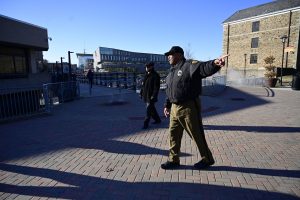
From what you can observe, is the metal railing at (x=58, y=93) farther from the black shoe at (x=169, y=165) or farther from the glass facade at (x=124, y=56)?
the glass facade at (x=124, y=56)

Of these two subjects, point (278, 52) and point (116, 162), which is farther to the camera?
point (278, 52)

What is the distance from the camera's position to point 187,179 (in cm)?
372

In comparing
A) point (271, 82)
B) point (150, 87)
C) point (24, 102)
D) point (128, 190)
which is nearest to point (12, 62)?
point (24, 102)

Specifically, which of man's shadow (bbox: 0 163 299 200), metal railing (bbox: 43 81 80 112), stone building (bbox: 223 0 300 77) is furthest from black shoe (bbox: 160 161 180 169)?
stone building (bbox: 223 0 300 77)

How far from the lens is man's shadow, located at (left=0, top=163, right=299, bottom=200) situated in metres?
3.24

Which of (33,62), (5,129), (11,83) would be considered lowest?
(5,129)

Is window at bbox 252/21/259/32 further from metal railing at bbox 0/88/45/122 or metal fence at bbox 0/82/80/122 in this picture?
metal railing at bbox 0/88/45/122

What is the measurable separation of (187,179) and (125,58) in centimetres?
6637

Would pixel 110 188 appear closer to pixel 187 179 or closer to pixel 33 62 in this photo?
pixel 187 179

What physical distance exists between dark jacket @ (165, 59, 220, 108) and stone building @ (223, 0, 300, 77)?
1334 inches

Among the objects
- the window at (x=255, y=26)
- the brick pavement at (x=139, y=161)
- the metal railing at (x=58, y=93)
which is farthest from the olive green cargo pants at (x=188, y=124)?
the window at (x=255, y=26)

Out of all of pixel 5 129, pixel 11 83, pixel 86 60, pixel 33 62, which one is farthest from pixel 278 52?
pixel 86 60

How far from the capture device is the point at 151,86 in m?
6.58

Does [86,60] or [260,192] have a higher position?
[86,60]
